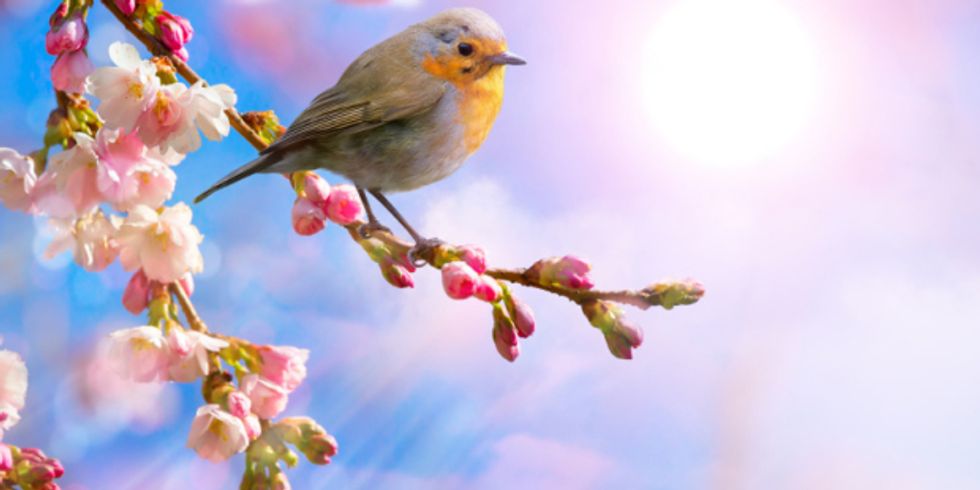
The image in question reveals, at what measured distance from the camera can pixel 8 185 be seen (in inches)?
36.8

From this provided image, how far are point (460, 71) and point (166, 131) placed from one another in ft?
1.05

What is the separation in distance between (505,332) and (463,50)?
0.36 meters

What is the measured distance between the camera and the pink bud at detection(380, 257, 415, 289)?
86 cm

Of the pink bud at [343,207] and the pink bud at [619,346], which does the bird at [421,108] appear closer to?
the pink bud at [343,207]

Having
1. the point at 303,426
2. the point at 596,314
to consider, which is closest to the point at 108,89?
the point at 303,426

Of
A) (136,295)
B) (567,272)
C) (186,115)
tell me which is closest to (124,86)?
(186,115)

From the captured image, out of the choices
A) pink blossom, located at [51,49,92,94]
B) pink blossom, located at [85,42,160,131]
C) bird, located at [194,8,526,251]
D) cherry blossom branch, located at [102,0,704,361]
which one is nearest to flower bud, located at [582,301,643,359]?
cherry blossom branch, located at [102,0,704,361]

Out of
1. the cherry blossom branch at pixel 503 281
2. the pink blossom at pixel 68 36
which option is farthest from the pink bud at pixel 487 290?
the pink blossom at pixel 68 36

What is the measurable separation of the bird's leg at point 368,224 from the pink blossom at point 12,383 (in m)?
0.33

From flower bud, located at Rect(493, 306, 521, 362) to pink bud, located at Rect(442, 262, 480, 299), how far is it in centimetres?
6

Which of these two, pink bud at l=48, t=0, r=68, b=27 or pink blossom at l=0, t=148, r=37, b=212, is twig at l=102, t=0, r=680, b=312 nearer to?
pink bud at l=48, t=0, r=68, b=27

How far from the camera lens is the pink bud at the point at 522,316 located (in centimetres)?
79

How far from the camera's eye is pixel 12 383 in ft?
2.80

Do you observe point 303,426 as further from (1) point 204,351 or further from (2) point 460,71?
(2) point 460,71
